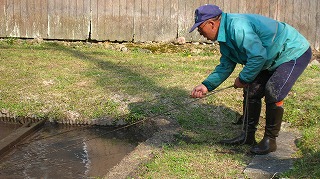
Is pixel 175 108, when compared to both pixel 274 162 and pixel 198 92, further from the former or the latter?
pixel 274 162

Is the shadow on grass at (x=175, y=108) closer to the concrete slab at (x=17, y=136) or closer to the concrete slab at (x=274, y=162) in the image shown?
the concrete slab at (x=274, y=162)

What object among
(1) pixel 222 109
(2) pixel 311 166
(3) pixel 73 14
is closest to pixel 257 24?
(2) pixel 311 166

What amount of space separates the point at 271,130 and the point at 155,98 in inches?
95.9

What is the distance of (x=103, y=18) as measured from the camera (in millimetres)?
12406

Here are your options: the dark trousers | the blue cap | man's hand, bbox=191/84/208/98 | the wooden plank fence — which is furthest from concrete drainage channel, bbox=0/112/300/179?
the wooden plank fence

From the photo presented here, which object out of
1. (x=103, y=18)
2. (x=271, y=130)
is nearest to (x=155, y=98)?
(x=271, y=130)

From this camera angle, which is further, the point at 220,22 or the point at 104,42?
the point at 104,42

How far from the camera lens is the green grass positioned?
5.52 m

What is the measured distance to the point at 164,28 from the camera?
1242 centimetres

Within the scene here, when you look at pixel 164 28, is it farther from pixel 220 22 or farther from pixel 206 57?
pixel 220 22

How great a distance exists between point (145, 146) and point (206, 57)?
213 inches

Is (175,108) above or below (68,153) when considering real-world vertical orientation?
above

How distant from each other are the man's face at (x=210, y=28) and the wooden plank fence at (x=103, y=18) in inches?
275

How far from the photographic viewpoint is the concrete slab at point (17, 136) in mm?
6367
